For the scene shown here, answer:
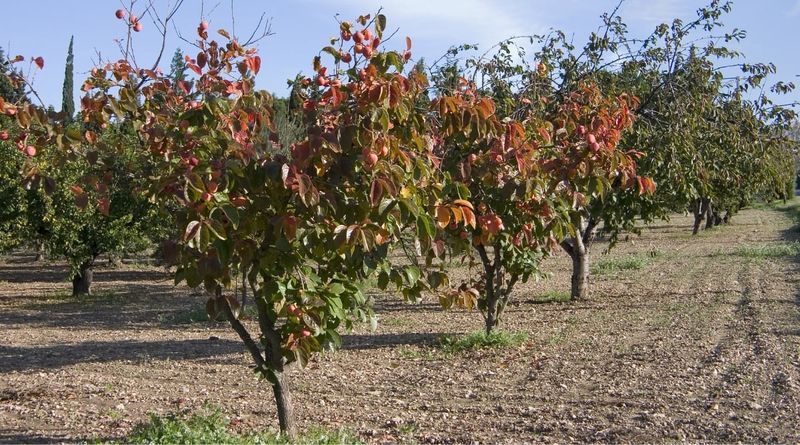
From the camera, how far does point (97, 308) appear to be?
47.7 feet

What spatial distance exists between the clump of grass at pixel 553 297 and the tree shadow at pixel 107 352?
5.42 meters

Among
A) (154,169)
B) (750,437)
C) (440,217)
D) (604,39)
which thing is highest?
(604,39)

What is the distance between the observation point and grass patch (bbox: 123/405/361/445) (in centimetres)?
450

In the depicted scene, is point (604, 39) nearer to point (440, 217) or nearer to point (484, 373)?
point (484, 373)

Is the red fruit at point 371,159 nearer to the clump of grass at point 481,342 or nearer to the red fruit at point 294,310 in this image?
the red fruit at point 294,310

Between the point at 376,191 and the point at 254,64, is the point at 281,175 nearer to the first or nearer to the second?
the point at 376,191

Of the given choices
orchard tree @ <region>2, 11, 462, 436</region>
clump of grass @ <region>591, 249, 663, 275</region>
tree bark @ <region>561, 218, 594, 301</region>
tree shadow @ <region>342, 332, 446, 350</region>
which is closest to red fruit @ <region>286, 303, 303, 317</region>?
orchard tree @ <region>2, 11, 462, 436</region>

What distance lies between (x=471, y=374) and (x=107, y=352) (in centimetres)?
432

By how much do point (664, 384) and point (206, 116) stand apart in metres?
4.40

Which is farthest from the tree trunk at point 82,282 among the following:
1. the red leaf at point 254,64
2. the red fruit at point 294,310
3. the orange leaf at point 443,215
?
the orange leaf at point 443,215

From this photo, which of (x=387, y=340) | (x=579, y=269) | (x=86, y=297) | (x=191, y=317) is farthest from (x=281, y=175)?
(x=86, y=297)

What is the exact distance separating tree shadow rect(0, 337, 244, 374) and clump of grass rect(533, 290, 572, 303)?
5424 mm

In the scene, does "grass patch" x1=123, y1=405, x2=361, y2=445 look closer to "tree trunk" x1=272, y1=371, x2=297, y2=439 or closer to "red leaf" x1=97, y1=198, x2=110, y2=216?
"tree trunk" x1=272, y1=371, x2=297, y2=439

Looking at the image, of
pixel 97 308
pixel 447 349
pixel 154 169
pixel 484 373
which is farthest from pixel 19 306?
pixel 154 169
